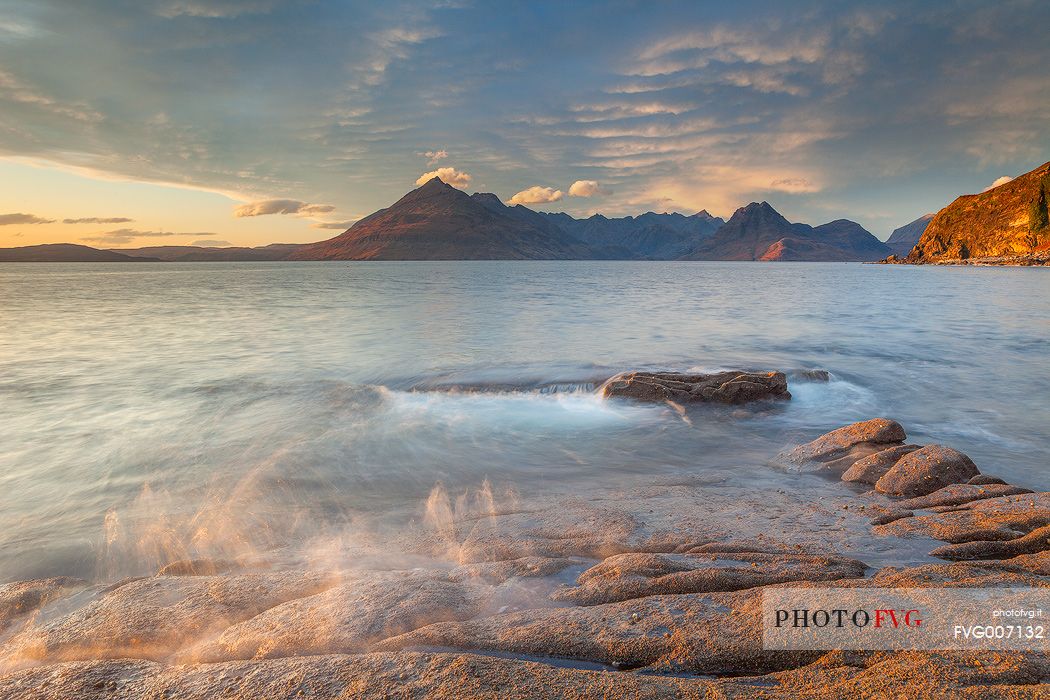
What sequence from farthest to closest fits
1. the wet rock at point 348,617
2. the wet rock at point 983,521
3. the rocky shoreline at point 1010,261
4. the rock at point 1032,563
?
1. the rocky shoreline at point 1010,261
2. the wet rock at point 983,521
3. the rock at point 1032,563
4. the wet rock at point 348,617

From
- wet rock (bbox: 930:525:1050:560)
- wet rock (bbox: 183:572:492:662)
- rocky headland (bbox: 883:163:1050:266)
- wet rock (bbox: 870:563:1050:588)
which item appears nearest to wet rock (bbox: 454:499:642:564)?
wet rock (bbox: 183:572:492:662)

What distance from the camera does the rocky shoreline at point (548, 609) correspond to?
3.09m

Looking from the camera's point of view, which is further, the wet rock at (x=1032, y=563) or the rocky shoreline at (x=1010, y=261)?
the rocky shoreline at (x=1010, y=261)

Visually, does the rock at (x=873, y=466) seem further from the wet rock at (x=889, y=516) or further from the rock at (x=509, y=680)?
the rock at (x=509, y=680)

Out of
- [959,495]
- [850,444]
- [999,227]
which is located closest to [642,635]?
[959,495]

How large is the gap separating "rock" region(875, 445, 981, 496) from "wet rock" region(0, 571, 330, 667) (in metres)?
7.34

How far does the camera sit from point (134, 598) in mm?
4602

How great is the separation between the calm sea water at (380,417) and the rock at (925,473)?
1.31m

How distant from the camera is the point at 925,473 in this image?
727 centimetres

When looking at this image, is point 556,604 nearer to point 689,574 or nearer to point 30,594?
point 689,574

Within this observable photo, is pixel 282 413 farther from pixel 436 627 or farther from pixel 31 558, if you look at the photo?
pixel 436 627

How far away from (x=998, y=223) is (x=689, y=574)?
231 metres

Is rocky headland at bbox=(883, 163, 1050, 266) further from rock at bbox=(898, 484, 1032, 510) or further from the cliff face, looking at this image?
rock at bbox=(898, 484, 1032, 510)

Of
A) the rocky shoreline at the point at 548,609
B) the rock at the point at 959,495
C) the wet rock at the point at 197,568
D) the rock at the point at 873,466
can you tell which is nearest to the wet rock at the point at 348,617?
the rocky shoreline at the point at 548,609
